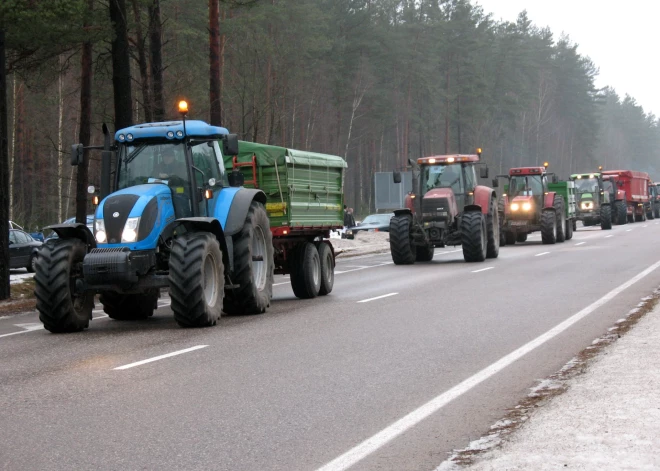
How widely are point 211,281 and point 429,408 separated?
6736 millimetres

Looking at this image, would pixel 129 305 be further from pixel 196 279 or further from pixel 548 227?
pixel 548 227

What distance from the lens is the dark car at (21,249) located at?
107ft

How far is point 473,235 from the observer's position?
28.8m

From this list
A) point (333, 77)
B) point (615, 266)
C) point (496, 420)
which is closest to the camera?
point (496, 420)

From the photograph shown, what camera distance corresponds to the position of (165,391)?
9508 millimetres

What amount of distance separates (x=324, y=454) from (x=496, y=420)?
153cm

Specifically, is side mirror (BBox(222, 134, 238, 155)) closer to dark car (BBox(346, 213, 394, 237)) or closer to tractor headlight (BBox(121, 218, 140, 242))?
tractor headlight (BBox(121, 218, 140, 242))

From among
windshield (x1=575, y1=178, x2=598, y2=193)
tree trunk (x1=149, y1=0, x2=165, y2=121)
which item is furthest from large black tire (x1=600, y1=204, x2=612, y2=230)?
tree trunk (x1=149, y1=0, x2=165, y2=121)

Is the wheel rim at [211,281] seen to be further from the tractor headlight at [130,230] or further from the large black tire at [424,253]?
the large black tire at [424,253]

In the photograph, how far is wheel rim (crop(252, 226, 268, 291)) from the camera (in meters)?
16.8

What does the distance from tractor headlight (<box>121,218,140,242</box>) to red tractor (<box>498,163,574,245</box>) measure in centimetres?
2589

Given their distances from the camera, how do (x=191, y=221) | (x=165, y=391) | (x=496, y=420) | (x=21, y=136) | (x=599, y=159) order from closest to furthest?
(x=496, y=420) → (x=165, y=391) → (x=191, y=221) → (x=21, y=136) → (x=599, y=159)

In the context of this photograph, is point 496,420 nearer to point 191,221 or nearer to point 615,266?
point 191,221

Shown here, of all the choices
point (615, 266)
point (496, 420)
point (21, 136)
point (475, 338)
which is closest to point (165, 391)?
point (496, 420)
